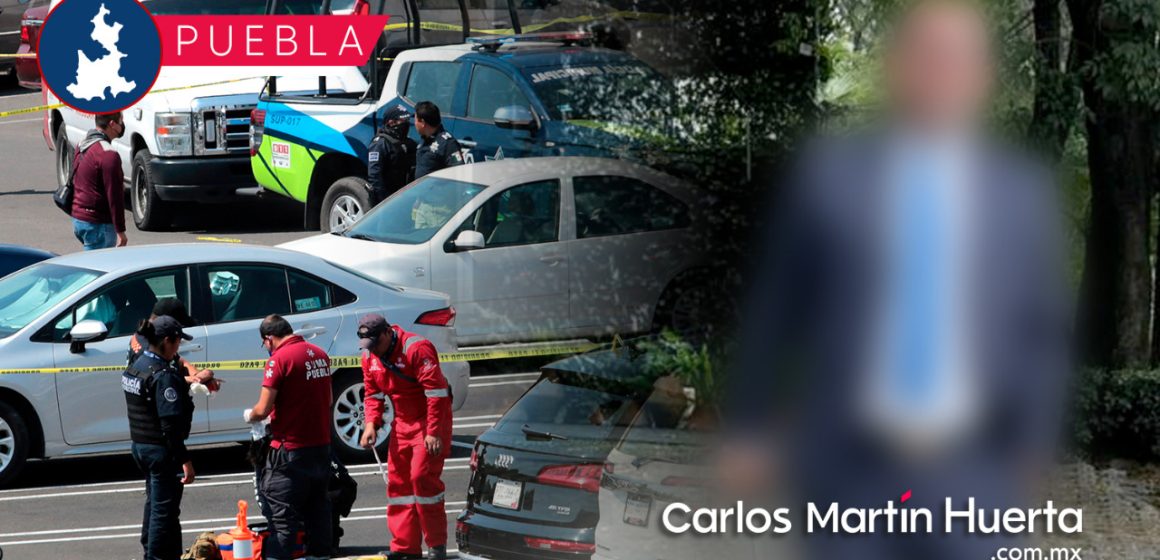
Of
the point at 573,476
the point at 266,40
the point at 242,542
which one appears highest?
the point at 266,40

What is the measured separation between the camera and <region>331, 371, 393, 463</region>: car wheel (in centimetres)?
857

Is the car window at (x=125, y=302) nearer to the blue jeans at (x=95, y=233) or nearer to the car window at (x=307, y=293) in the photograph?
the car window at (x=307, y=293)

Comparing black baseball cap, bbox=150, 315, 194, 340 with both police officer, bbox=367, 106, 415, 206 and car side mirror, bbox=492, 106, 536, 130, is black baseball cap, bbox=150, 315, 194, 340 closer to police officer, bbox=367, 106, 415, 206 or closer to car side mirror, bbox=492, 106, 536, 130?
car side mirror, bbox=492, 106, 536, 130

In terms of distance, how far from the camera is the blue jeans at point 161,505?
6.49m

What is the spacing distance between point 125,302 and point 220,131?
571 centimetres

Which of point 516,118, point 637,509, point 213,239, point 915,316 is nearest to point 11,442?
point 516,118

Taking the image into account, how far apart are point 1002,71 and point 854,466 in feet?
5.42

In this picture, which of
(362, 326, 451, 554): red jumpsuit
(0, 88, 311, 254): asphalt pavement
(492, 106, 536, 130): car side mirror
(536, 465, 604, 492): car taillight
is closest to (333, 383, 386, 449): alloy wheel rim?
(362, 326, 451, 554): red jumpsuit

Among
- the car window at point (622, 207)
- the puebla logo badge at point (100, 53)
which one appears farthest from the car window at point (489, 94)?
the puebla logo badge at point (100, 53)

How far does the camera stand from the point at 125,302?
8.21 meters

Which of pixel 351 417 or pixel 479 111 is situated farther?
pixel 351 417

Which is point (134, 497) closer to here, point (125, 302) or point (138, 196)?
point (125, 302)

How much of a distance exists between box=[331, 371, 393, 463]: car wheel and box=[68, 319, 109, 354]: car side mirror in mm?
1335

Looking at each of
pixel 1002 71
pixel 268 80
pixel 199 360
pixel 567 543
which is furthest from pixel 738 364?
pixel 268 80
